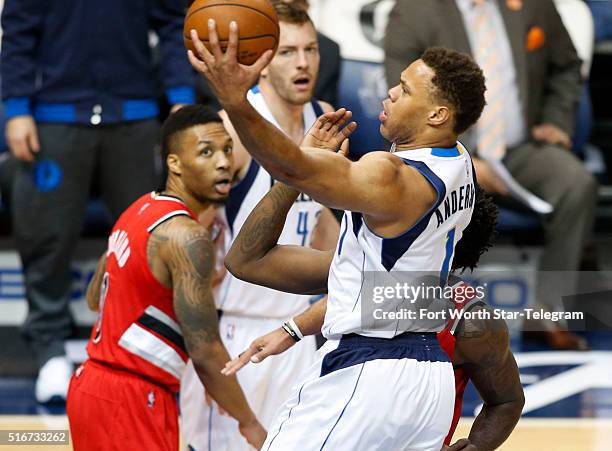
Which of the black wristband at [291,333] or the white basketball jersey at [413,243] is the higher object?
the white basketball jersey at [413,243]

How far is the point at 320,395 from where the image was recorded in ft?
11.3

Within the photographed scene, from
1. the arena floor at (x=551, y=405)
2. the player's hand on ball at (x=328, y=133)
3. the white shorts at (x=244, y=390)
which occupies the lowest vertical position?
the arena floor at (x=551, y=405)

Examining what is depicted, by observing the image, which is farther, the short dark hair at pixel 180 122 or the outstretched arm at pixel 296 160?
the short dark hair at pixel 180 122

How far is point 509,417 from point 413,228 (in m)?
0.80

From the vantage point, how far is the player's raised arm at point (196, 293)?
4168mm

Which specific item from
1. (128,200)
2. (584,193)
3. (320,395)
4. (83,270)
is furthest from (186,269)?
(584,193)

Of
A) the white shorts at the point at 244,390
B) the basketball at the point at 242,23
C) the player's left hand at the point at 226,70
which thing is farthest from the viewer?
the white shorts at the point at 244,390

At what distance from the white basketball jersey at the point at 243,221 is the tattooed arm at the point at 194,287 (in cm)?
79

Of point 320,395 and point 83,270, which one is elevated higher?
point 320,395

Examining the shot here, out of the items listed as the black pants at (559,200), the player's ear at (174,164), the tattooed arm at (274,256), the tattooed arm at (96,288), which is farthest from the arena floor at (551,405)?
the tattooed arm at (274,256)

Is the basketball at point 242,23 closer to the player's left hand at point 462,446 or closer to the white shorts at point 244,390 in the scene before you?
the player's left hand at point 462,446

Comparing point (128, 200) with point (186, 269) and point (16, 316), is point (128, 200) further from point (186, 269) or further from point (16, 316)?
point (186, 269)

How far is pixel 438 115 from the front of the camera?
11.3 ft

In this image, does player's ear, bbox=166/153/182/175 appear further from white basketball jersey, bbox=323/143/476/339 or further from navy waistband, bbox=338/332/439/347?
navy waistband, bbox=338/332/439/347
